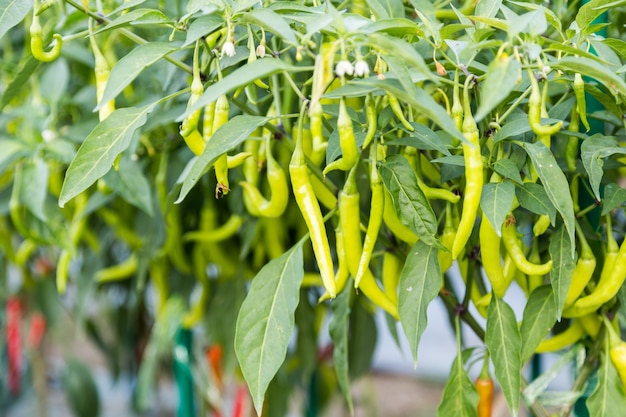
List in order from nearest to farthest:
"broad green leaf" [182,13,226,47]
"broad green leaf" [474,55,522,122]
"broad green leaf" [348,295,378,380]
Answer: "broad green leaf" [474,55,522,122] < "broad green leaf" [182,13,226,47] < "broad green leaf" [348,295,378,380]

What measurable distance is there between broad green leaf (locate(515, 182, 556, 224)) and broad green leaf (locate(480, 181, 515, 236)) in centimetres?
3

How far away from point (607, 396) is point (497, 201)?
0.80ft

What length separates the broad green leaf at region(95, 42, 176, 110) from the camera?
22.2 inches

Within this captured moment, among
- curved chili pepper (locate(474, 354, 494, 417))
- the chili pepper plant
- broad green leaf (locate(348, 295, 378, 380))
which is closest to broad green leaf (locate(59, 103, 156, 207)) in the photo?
the chili pepper plant

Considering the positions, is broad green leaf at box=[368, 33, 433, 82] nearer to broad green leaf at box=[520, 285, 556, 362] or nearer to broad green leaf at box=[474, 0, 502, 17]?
broad green leaf at box=[474, 0, 502, 17]

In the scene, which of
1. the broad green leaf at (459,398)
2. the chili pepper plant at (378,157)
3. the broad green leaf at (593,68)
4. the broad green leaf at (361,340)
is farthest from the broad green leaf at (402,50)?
the broad green leaf at (361,340)

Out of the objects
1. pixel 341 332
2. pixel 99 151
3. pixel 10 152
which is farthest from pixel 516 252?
pixel 10 152

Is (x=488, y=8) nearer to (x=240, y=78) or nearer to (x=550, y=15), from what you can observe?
(x=550, y=15)

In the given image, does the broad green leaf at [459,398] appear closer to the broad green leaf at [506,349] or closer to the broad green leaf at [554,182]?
the broad green leaf at [506,349]

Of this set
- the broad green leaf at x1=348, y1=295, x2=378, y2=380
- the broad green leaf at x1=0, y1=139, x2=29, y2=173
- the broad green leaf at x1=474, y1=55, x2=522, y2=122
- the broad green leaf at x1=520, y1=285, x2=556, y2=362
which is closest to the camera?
the broad green leaf at x1=474, y1=55, x2=522, y2=122

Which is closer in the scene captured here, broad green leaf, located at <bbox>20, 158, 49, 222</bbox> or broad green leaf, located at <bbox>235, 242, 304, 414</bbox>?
broad green leaf, located at <bbox>235, 242, 304, 414</bbox>

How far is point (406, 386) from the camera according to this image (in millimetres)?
2555

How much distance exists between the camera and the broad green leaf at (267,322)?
1.92 ft

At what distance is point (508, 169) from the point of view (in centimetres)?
58
